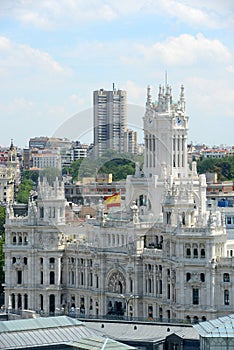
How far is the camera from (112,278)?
10612cm

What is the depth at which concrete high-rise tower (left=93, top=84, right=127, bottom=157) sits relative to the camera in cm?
11550

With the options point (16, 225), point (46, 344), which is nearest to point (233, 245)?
point (16, 225)

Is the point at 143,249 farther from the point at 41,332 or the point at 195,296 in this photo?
the point at 41,332

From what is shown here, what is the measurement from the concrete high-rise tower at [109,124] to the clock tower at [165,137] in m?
3.96

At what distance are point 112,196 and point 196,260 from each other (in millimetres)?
25489

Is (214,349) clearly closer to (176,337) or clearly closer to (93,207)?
(176,337)

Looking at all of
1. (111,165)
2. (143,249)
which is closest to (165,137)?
(111,165)

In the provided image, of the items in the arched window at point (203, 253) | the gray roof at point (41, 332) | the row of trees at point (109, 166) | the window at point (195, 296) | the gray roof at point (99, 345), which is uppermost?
the row of trees at point (109, 166)

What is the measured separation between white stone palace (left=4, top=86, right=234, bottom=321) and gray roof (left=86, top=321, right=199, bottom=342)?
1430 cm

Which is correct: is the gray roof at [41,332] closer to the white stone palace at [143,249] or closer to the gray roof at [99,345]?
the gray roof at [99,345]

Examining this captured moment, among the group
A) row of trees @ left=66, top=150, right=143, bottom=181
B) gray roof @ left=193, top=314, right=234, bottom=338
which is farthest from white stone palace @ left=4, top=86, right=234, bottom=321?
gray roof @ left=193, top=314, right=234, bottom=338

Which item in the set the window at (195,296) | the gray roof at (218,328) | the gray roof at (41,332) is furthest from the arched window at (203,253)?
the gray roof at (218,328)

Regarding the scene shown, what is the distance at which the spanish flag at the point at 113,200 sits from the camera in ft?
384

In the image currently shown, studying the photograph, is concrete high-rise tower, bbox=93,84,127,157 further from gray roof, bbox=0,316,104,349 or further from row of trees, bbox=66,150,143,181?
gray roof, bbox=0,316,104,349
